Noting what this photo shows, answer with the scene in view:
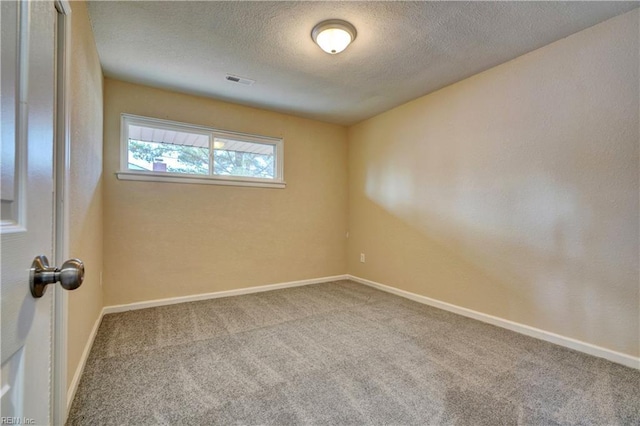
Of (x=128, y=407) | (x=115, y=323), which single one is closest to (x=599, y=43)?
(x=128, y=407)

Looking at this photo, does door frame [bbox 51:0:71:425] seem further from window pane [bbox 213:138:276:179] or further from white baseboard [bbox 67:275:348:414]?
window pane [bbox 213:138:276:179]

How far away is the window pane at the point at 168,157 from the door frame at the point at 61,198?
190 cm

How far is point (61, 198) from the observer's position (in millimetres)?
1406

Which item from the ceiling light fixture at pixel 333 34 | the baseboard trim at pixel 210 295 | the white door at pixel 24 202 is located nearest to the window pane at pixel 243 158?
the baseboard trim at pixel 210 295

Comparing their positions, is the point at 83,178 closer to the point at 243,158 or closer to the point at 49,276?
the point at 49,276

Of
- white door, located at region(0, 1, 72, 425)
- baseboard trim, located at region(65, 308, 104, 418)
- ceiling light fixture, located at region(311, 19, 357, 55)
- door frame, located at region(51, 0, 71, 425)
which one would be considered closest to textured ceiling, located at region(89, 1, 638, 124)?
ceiling light fixture, located at region(311, 19, 357, 55)

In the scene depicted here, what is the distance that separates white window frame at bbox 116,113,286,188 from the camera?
3.09 metres

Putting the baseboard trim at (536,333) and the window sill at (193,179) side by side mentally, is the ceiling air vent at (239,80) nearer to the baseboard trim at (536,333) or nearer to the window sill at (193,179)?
the window sill at (193,179)

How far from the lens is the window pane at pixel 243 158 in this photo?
366cm

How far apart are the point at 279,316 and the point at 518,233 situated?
93.6 inches

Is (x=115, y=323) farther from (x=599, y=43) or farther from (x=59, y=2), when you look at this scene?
(x=599, y=43)

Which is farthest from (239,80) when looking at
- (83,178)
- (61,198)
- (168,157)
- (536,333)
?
(536,333)

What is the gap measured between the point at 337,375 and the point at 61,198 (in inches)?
72.0

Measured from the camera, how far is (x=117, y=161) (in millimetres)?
3037
